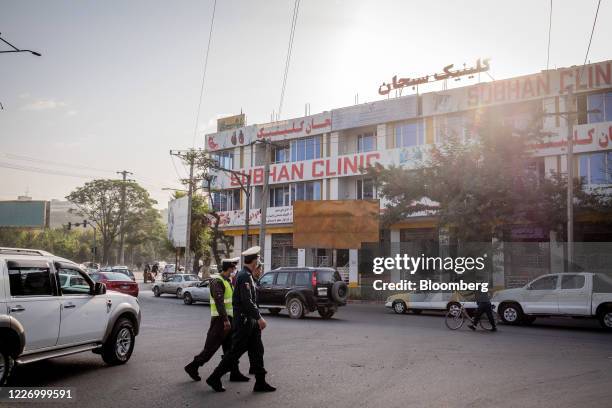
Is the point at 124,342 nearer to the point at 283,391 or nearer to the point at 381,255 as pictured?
the point at 283,391

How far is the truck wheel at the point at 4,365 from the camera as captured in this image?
6.86 m

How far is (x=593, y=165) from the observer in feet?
91.2

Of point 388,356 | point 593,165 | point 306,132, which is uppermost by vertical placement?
point 306,132

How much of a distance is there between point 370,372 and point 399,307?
13.8 metres

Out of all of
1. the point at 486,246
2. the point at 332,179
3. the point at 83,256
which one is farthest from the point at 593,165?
the point at 83,256

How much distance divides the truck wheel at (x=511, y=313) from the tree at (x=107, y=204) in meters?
53.0

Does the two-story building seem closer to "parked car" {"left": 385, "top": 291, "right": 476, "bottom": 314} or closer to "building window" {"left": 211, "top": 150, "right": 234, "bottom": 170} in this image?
"building window" {"left": 211, "top": 150, "right": 234, "bottom": 170}

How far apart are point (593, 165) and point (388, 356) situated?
71.5 ft

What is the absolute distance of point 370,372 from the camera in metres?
9.02

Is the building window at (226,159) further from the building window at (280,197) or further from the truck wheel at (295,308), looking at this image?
the truck wheel at (295,308)

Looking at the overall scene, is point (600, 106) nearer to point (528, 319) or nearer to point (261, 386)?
point (528, 319)

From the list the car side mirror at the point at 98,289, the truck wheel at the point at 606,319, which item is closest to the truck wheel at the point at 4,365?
the car side mirror at the point at 98,289

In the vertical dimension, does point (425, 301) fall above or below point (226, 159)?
below

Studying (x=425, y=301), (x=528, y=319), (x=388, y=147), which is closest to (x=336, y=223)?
(x=388, y=147)
